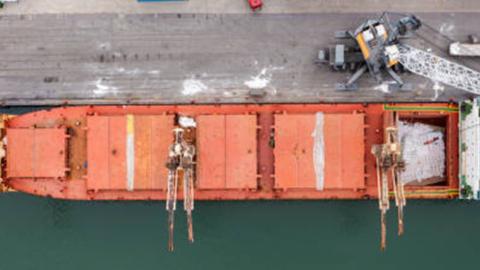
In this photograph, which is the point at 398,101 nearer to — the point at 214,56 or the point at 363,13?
the point at 363,13

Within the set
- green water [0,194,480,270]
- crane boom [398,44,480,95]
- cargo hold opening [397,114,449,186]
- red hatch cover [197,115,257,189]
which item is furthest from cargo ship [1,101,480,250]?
green water [0,194,480,270]

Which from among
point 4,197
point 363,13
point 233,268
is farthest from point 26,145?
point 363,13

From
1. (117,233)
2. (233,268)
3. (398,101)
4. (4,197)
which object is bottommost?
(233,268)

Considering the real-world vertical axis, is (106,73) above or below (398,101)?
above

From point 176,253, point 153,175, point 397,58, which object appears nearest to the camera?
point 153,175

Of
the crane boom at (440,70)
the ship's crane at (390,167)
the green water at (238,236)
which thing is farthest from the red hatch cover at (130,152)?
the crane boom at (440,70)

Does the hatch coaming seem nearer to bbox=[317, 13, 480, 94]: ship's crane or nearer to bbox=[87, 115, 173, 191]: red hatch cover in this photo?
bbox=[87, 115, 173, 191]: red hatch cover

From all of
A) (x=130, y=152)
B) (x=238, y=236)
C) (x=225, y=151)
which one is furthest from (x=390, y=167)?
(x=130, y=152)
